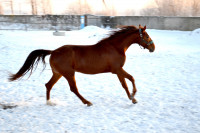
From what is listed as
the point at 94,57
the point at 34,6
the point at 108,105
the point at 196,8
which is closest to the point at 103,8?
the point at 34,6

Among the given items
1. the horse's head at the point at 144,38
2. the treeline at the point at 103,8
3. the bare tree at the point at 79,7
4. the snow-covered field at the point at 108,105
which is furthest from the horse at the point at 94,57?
the bare tree at the point at 79,7

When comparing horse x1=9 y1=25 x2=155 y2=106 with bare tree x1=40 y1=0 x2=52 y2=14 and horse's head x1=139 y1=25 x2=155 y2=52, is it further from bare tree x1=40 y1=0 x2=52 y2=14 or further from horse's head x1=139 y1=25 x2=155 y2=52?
bare tree x1=40 y1=0 x2=52 y2=14

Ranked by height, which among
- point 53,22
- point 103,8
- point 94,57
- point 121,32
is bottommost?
point 53,22

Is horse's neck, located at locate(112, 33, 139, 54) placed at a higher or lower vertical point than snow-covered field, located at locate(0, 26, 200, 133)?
higher

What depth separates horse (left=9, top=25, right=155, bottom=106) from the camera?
4.66 m

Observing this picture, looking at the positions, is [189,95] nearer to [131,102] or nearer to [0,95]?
[131,102]

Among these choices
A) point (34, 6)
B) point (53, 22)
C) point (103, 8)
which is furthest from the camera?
point (103, 8)

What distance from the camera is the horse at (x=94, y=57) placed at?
4.66m

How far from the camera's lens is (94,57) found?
15.8 feet

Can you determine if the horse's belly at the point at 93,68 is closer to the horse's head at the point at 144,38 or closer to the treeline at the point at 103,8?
the horse's head at the point at 144,38

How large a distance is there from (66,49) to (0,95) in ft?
6.50

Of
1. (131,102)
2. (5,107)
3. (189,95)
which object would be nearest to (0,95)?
(5,107)

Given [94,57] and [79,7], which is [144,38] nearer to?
[94,57]

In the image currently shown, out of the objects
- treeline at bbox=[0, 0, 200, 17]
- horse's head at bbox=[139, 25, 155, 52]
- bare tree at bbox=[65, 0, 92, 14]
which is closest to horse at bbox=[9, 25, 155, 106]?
horse's head at bbox=[139, 25, 155, 52]
